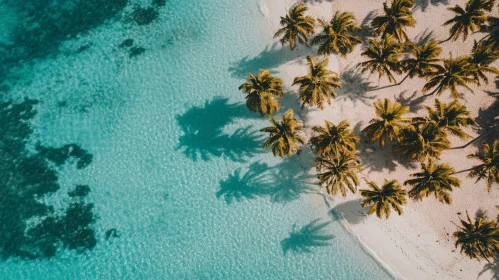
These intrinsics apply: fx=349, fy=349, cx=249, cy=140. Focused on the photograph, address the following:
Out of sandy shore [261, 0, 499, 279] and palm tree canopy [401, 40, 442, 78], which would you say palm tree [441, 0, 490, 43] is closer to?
sandy shore [261, 0, 499, 279]

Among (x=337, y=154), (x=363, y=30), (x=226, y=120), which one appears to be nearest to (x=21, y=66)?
(x=226, y=120)

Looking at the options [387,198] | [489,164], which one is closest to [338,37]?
[387,198]

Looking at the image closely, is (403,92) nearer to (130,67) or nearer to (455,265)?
(455,265)

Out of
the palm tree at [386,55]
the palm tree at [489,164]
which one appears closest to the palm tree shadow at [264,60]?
the palm tree at [386,55]

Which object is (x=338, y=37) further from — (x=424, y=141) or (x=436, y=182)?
(x=436, y=182)

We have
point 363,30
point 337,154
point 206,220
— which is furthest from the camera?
point 363,30
